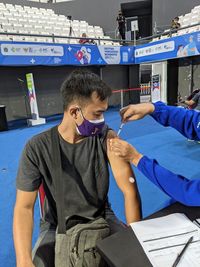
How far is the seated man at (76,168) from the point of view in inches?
40.0

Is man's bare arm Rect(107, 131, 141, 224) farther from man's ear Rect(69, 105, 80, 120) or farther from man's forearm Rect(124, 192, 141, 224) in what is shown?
man's ear Rect(69, 105, 80, 120)

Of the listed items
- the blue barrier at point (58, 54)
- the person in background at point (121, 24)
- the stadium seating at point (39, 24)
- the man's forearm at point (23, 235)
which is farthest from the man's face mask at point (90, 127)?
the person in background at point (121, 24)

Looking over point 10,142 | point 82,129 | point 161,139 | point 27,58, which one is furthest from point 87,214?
point 27,58

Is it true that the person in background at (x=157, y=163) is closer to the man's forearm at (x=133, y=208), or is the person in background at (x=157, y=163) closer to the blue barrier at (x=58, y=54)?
the man's forearm at (x=133, y=208)

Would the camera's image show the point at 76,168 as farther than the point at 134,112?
No

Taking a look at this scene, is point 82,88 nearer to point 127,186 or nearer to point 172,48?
point 127,186

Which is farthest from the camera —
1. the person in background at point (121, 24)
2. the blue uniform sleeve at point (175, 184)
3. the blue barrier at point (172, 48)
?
the person in background at point (121, 24)

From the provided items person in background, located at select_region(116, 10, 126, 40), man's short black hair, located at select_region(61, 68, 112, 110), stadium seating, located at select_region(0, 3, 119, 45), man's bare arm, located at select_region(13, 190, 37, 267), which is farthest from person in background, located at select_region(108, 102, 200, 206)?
person in background, located at select_region(116, 10, 126, 40)

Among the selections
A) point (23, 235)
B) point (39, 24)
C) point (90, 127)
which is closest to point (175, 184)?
point (90, 127)

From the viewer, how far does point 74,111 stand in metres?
1.04

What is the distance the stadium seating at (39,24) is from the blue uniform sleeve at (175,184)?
26.8 feet

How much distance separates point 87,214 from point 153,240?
0.45 meters

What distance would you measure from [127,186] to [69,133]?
391 millimetres

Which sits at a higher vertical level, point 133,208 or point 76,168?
point 76,168
